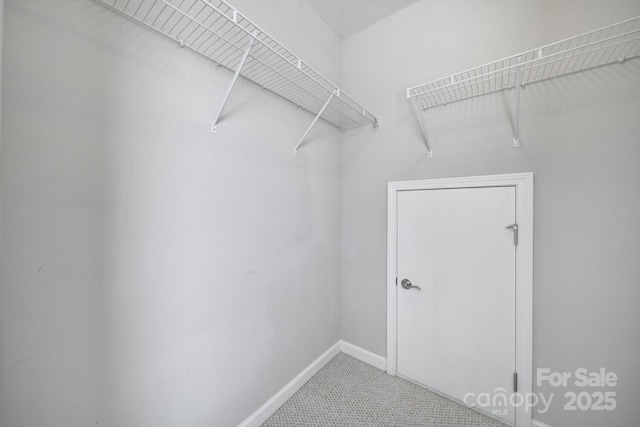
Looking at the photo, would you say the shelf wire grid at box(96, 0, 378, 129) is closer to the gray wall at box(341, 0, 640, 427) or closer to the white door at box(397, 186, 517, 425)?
the gray wall at box(341, 0, 640, 427)

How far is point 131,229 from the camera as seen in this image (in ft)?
3.25

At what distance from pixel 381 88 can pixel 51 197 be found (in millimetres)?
2240

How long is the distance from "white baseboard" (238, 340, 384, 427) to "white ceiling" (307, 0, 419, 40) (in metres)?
3.04

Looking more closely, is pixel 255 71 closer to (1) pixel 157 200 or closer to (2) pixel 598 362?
(1) pixel 157 200

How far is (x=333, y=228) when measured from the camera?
87.3 inches

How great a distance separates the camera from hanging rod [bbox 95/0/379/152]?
0.99 metres

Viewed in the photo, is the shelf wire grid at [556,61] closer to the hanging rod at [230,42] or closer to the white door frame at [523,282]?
the white door frame at [523,282]

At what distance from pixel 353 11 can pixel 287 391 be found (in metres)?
3.15

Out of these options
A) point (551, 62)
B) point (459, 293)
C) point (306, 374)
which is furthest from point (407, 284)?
point (551, 62)

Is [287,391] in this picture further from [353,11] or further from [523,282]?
[353,11]

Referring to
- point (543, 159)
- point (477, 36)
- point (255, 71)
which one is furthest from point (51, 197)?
point (477, 36)

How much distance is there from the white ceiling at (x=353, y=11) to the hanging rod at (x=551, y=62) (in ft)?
2.84

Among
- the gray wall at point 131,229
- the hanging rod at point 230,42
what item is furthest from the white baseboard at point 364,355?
the hanging rod at point 230,42

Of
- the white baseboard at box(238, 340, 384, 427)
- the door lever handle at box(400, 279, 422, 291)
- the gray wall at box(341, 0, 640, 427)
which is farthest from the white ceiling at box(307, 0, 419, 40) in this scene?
the white baseboard at box(238, 340, 384, 427)
